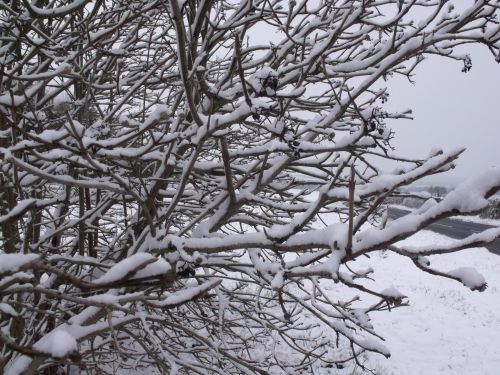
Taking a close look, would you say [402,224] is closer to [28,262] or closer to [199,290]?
[199,290]

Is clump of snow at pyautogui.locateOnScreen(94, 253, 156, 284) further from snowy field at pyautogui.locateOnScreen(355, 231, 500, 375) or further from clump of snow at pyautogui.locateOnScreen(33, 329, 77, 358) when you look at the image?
snowy field at pyautogui.locateOnScreen(355, 231, 500, 375)

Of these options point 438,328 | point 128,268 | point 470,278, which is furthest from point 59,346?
point 438,328

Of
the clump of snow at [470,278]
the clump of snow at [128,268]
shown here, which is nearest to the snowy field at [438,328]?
the clump of snow at [470,278]

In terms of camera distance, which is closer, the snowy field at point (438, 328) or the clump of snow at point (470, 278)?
the clump of snow at point (470, 278)

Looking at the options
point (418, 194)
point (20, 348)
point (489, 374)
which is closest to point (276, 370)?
point (489, 374)

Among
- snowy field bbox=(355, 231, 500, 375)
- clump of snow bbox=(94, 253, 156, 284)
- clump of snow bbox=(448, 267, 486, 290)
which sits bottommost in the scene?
clump of snow bbox=(448, 267, 486, 290)

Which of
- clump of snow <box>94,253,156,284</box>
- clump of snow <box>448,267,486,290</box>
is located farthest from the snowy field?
clump of snow <box>94,253,156,284</box>

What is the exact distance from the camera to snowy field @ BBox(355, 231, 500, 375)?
268 inches

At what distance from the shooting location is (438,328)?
28.3 feet

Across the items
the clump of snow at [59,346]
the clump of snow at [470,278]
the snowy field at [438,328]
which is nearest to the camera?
the clump of snow at [59,346]

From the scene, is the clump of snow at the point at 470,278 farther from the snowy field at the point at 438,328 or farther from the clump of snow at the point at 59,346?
the snowy field at the point at 438,328

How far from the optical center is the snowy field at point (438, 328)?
22.4 feet

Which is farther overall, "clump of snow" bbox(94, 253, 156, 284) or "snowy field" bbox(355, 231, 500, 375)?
"snowy field" bbox(355, 231, 500, 375)

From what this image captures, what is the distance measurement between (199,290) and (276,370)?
5.33 m
